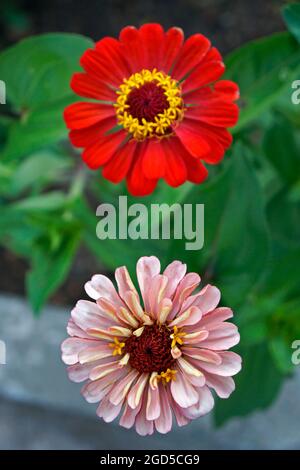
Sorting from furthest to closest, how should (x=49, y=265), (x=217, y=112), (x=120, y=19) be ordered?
(x=120, y=19), (x=49, y=265), (x=217, y=112)

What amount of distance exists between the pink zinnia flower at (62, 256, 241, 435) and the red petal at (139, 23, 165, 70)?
0.18 metres

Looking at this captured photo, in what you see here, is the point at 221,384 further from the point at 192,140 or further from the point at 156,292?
the point at 192,140

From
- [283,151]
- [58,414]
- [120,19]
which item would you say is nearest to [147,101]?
[283,151]

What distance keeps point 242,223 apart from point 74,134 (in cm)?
21

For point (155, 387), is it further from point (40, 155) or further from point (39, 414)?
point (39, 414)

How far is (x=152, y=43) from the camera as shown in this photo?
499mm

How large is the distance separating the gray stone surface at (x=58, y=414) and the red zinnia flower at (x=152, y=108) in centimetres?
58

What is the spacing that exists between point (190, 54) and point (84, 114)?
0.09 metres

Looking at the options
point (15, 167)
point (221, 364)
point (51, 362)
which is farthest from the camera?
point (51, 362)

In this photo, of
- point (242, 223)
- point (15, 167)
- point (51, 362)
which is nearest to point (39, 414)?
point (51, 362)

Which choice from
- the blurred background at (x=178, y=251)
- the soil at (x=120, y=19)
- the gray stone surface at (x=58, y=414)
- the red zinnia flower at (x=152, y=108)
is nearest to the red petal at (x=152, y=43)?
the red zinnia flower at (x=152, y=108)

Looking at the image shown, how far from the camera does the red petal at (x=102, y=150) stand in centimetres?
50

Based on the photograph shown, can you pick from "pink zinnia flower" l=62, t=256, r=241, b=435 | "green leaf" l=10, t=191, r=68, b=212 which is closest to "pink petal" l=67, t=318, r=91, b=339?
"pink zinnia flower" l=62, t=256, r=241, b=435

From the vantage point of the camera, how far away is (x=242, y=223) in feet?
2.11
